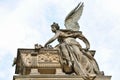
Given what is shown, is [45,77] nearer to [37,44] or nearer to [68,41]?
[68,41]

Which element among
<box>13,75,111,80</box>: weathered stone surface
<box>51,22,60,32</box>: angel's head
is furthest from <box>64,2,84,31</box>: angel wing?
<box>13,75,111,80</box>: weathered stone surface

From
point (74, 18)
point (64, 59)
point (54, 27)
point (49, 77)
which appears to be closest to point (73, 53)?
point (64, 59)

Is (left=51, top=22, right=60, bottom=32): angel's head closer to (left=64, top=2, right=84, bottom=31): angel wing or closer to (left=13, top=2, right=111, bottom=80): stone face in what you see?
(left=13, top=2, right=111, bottom=80): stone face

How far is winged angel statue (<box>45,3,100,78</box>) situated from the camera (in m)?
20.4

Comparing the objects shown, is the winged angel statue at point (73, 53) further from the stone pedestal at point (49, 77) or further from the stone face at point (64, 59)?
the stone pedestal at point (49, 77)

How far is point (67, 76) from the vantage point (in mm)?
20656

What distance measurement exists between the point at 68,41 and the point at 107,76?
199 cm

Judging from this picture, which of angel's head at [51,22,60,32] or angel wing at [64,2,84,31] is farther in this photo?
angel wing at [64,2,84,31]

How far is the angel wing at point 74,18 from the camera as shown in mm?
23119

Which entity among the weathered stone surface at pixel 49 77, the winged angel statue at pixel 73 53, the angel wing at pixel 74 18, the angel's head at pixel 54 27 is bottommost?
the weathered stone surface at pixel 49 77

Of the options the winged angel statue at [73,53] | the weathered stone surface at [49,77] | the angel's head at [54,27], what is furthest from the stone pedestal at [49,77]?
the angel's head at [54,27]

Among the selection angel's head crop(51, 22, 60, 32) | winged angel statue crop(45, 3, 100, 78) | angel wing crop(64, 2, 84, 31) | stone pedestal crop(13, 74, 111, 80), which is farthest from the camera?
angel wing crop(64, 2, 84, 31)

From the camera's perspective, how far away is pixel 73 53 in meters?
21.0

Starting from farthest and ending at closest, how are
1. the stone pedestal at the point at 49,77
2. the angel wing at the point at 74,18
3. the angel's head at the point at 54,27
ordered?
the angel wing at the point at 74,18 < the angel's head at the point at 54,27 < the stone pedestal at the point at 49,77
